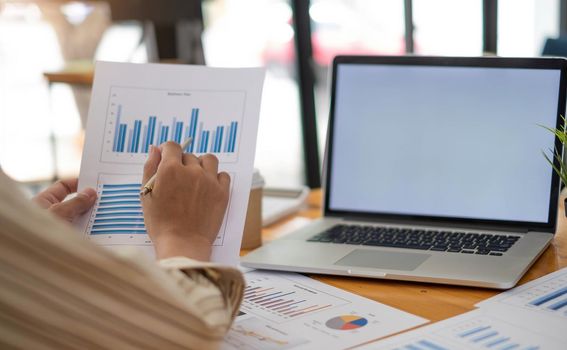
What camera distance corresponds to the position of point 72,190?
48.1 inches

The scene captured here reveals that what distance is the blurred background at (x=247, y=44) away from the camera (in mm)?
3574

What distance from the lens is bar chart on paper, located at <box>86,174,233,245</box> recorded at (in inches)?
43.2

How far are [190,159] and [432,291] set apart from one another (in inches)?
14.7

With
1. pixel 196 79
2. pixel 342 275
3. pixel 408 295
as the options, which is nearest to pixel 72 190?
pixel 196 79

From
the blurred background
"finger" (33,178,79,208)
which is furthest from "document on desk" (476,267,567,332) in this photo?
the blurred background

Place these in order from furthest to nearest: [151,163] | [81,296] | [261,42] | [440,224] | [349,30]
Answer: [261,42]
[349,30]
[440,224]
[151,163]
[81,296]

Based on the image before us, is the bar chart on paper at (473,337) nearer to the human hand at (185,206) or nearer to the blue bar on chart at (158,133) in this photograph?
the human hand at (185,206)

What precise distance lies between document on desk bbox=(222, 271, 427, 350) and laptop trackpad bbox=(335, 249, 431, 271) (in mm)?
73

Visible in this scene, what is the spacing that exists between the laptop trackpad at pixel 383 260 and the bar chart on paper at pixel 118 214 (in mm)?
299

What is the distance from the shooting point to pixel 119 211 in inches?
44.3

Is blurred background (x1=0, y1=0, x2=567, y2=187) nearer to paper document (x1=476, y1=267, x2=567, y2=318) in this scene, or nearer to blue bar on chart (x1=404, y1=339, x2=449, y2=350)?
paper document (x1=476, y1=267, x2=567, y2=318)

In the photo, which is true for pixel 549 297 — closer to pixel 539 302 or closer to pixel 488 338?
pixel 539 302

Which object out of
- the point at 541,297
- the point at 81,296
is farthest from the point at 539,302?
the point at 81,296

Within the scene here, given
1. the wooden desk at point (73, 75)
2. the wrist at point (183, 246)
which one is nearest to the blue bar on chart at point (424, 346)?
the wrist at point (183, 246)
